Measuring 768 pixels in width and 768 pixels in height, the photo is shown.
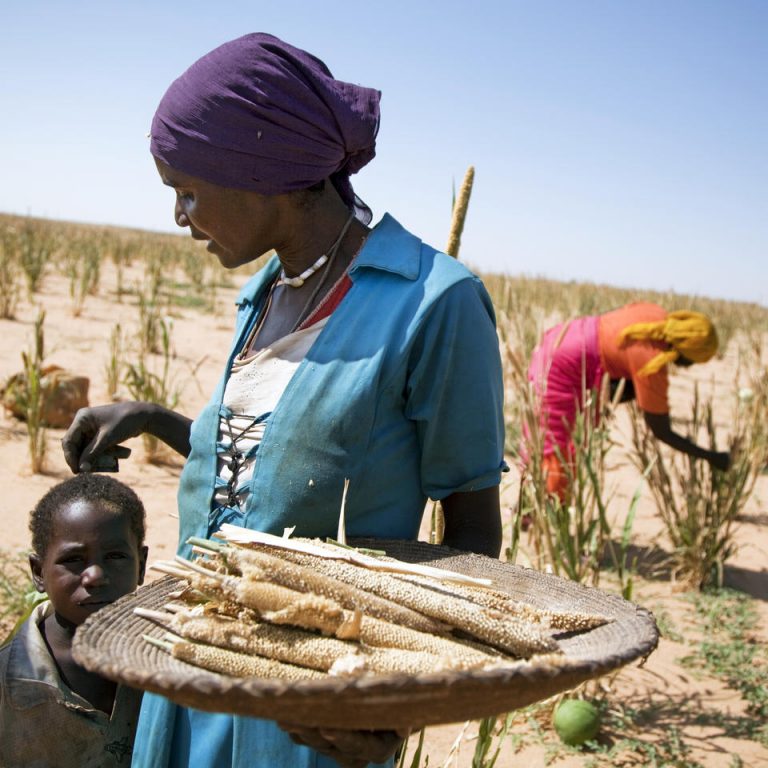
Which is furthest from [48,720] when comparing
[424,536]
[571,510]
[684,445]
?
[684,445]

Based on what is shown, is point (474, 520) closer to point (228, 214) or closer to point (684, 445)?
point (228, 214)

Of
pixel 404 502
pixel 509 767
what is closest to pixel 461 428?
pixel 404 502

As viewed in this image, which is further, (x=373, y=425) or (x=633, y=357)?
(x=633, y=357)

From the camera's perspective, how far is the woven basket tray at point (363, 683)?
32.9 inches

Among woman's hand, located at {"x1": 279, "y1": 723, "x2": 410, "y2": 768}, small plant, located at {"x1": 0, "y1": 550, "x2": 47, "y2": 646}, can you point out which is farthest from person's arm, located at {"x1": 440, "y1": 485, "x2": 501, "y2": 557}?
small plant, located at {"x1": 0, "y1": 550, "x2": 47, "y2": 646}

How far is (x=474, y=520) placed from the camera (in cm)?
144

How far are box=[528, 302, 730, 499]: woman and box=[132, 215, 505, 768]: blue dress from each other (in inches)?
121

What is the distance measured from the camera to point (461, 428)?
1355 millimetres

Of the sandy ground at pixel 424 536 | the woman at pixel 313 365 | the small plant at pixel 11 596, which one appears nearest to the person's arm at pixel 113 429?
the woman at pixel 313 365

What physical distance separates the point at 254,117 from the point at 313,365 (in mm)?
434

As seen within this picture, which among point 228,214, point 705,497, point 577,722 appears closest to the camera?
point 228,214

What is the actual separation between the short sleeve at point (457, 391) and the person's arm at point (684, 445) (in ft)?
10.6

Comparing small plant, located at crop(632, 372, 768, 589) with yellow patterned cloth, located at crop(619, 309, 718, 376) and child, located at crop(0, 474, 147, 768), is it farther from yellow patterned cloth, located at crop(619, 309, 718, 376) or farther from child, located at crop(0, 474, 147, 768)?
child, located at crop(0, 474, 147, 768)

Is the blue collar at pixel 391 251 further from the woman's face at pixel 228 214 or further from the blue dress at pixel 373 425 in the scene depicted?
the woman's face at pixel 228 214
